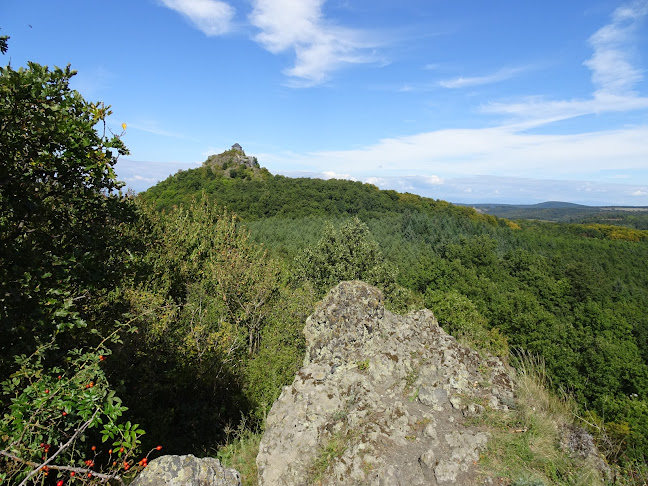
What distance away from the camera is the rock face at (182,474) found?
3.39 m

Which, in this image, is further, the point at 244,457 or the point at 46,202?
the point at 244,457

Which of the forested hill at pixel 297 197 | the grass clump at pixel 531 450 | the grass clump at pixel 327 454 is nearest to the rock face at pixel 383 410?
the grass clump at pixel 327 454

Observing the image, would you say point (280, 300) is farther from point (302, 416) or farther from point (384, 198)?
point (384, 198)

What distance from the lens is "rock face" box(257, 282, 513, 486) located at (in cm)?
515

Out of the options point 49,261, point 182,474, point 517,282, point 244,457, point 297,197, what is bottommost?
point 517,282

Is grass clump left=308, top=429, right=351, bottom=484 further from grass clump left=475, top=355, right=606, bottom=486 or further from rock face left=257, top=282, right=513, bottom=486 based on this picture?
grass clump left=475, top=355, right=606, bottom=486

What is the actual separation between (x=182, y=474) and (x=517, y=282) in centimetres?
4207

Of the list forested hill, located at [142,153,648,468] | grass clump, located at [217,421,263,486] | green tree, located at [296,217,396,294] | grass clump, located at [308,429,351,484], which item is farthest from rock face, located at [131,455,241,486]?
green tree, located at [296,217,396,294]

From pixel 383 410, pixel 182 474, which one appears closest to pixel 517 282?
pixel 383 410

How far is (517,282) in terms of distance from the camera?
1503 inches

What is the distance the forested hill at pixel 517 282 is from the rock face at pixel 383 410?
2.56 metres

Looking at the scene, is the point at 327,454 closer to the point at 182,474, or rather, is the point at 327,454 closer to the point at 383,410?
the point at 383,410

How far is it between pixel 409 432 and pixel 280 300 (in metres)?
11.0

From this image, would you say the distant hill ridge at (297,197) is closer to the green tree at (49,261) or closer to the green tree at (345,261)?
the green tree at (345,261)
